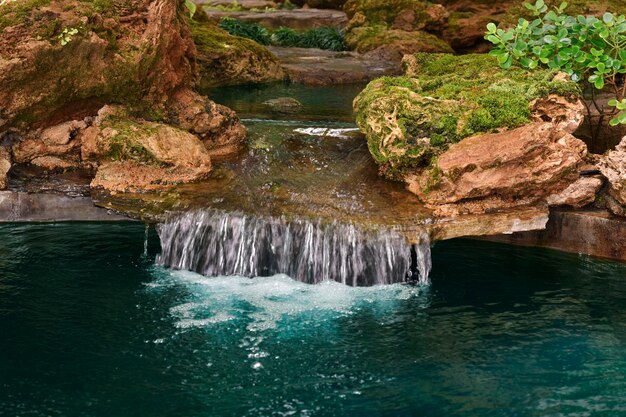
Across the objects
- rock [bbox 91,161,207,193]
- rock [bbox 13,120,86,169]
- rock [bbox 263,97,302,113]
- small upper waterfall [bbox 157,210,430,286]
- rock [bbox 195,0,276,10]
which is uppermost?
rock [bbox 195,0,276,10]

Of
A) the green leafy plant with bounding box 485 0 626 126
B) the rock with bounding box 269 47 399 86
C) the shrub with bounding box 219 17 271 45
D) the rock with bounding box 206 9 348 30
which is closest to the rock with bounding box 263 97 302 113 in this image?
the rock with bounding box 269 47 399 86

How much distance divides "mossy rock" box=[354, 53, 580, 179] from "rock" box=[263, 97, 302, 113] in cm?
503

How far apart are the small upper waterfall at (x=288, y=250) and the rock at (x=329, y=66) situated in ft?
36.4

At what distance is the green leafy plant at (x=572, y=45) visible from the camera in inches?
416

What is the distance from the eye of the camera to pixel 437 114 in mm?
10039

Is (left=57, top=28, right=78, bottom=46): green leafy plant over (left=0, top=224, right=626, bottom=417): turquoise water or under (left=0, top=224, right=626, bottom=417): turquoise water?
over

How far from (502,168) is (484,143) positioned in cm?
37

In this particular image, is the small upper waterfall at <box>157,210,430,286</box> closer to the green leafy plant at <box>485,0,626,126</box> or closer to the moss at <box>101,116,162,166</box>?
the moss at <box>101,116,162,166</box>

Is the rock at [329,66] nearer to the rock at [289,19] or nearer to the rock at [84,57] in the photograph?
the rock at [289,19]

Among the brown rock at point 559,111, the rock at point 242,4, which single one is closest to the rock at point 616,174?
the brown rock at point 559,111

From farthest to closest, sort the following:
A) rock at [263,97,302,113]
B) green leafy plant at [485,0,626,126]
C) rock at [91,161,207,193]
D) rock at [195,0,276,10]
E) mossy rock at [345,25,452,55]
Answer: rock at [195,0,276,10]
mossy rock at [345,25,452,55]
rock at [263,97,302,113]
green leafy plant at [485,0,626,126]
rock at [91,161,207,193]

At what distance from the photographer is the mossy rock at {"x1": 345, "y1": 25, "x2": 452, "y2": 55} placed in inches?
956

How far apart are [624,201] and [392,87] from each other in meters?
3.10

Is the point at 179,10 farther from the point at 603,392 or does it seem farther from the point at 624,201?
the point at 603,392
